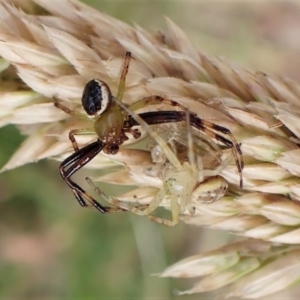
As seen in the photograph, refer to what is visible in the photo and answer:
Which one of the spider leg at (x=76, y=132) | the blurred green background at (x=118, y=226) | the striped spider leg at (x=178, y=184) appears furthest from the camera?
the blurred green background at (x=118, y=226)

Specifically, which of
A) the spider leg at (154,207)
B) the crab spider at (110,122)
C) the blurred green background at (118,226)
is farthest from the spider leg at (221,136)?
the blurred green background at (118,226)

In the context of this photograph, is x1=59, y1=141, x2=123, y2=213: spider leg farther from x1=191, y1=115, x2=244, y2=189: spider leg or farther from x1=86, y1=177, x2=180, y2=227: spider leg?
x1=191, y1=115, x2=244, y2=189: spider leg

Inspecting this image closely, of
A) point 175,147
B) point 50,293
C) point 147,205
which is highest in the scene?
point 175,147

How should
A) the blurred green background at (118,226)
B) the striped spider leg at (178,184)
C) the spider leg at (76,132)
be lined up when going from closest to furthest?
the striped spider leg at (178,184), the spider leg at (76,132), the blurred green background at (118,226)

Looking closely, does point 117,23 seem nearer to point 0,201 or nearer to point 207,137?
point 207,137

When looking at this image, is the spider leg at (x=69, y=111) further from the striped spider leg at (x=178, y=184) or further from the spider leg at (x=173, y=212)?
the spider leg at (x=173, y=212)

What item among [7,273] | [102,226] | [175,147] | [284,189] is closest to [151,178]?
[175,147]

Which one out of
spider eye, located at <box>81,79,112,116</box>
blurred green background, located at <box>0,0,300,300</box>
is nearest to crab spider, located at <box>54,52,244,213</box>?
spider eye, located at <box>81,79,112,116</box>
